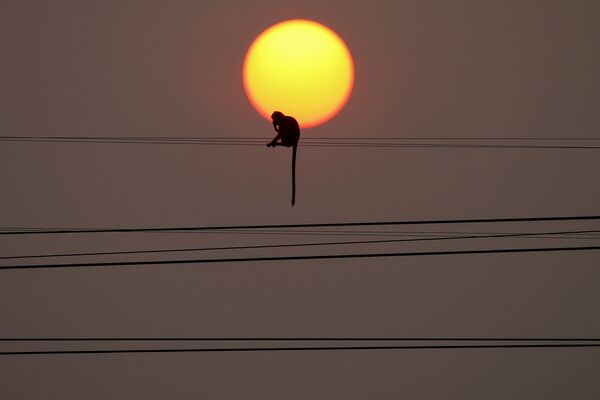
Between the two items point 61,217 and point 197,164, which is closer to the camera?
point 61,217

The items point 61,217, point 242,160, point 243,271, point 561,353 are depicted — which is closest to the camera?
point 61,217

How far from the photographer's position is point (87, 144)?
58.8m

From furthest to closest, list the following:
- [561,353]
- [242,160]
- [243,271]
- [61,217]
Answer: [242,160], [243,271], [561,353], [61,217]

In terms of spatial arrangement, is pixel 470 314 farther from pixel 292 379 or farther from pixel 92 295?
pixel 92 295

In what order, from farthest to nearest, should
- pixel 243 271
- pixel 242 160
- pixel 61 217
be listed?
pixel 242 160
pixel 243 271
pixel 61 217

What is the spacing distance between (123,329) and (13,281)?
34.9ft

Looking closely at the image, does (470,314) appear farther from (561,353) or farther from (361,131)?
(361,131)

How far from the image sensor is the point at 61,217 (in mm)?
49969

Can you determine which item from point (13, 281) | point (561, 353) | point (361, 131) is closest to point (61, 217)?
point (13, 281)

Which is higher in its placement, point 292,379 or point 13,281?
point 13,281

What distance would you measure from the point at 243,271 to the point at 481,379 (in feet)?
44.9

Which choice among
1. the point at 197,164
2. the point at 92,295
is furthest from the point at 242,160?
the point at 92,295

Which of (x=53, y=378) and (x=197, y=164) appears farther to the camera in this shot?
(x=197, y=164)

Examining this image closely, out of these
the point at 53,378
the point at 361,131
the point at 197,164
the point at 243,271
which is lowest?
the point at 53,378
